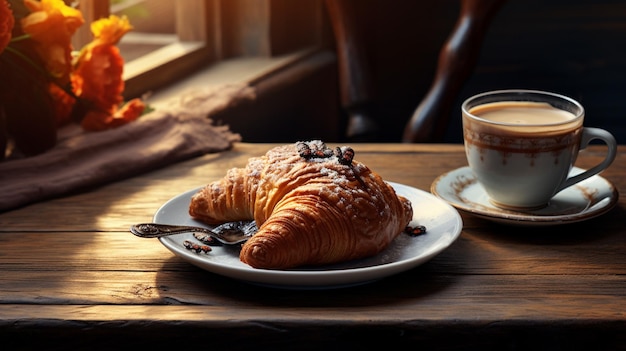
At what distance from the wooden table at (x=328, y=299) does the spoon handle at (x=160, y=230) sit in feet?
0.11

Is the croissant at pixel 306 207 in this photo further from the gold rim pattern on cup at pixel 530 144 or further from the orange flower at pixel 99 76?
the orange flower at pixel 99 76

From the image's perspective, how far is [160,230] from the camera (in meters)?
0.78

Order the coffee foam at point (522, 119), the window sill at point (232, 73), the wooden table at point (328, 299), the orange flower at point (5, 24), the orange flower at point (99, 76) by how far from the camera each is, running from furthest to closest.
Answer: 1. the window sill at point (232, 73)
2. the orange flower at point (99, 76)
3. the orange flower at point (5, 24)
4. the coffee foam at point (522, 119)
5. the wooden table at point (328, 299)

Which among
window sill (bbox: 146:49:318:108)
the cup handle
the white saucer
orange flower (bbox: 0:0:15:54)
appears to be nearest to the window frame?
window sill (bbox: 146:49:318:108)

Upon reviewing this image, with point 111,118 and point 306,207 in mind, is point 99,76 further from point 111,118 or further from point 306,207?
point 306,207

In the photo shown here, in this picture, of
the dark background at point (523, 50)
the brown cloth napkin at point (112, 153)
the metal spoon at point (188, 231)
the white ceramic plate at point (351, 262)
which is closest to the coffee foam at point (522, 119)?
the white ceramic plate at point (351, 262)

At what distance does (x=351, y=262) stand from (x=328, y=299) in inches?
2.2

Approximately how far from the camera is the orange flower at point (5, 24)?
98cm

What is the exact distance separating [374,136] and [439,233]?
1.16m

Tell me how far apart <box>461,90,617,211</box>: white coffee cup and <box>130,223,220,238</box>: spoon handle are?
12.8 inches

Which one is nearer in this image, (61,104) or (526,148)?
(526,148)

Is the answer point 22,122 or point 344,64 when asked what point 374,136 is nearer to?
point 344,64

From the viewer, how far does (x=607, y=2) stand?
7.50 feet

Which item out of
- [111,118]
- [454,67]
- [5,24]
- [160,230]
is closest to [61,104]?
[111,118]
